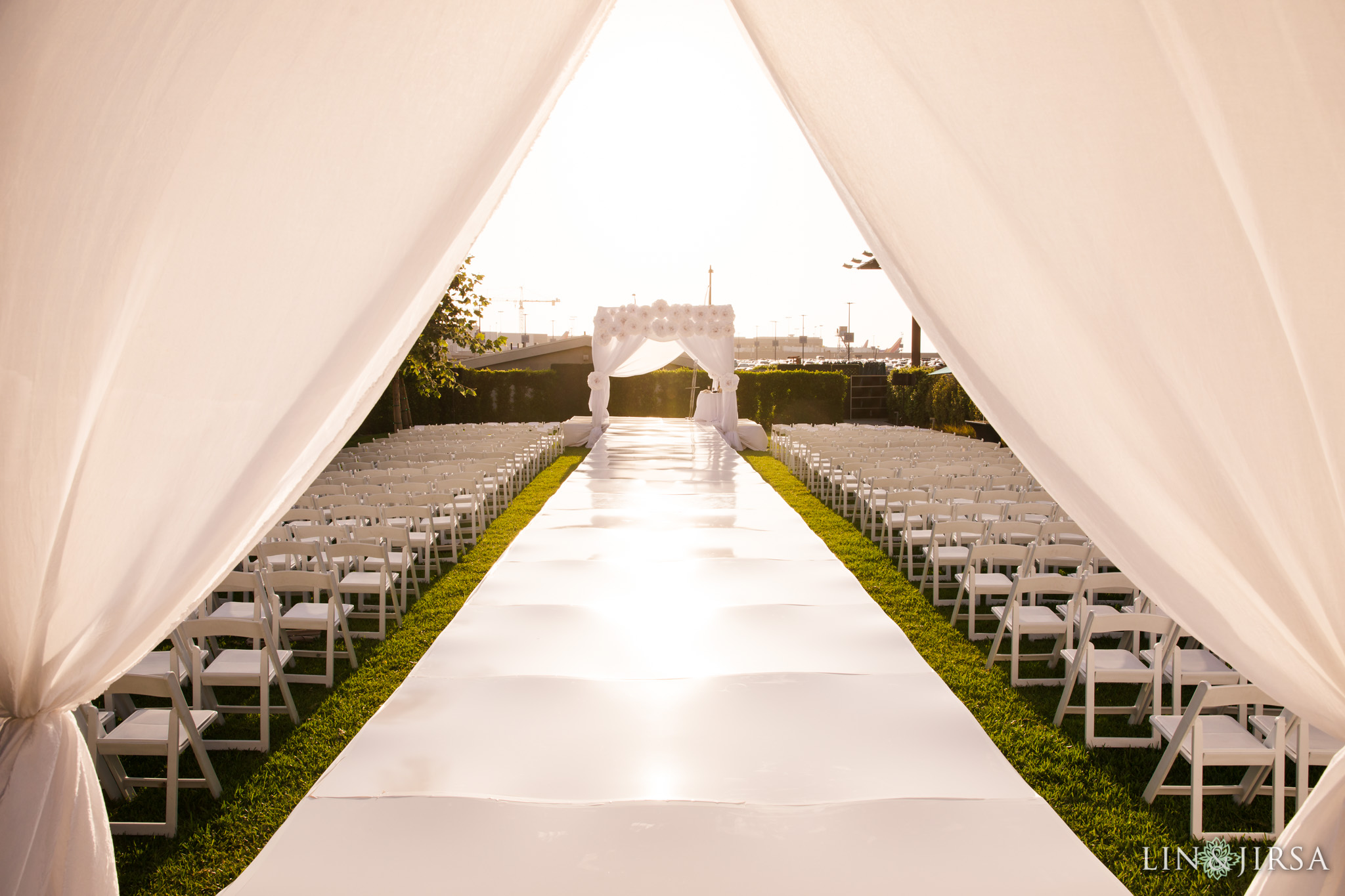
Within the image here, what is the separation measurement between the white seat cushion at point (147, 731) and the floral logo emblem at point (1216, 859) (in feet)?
14.2

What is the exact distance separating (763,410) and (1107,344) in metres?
27.7

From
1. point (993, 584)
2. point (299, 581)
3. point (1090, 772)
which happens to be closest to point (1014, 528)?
point (993, 584)

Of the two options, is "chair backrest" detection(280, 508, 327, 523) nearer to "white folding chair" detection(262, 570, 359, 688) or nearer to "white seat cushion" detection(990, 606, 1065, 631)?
"white folding chair" detection(262, 570, 359, 688)

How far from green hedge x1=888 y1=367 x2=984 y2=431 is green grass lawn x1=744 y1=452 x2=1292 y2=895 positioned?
51.3 feet

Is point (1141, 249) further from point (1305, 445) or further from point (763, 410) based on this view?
point (763, 410)

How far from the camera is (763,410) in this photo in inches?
1171

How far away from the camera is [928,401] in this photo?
25312 mm

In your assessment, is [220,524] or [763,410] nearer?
[220,524]

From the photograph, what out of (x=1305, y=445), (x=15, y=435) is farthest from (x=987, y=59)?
(x=15, y=435)

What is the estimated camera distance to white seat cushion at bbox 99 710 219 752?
345 centimetres

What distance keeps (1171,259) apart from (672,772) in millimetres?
2519

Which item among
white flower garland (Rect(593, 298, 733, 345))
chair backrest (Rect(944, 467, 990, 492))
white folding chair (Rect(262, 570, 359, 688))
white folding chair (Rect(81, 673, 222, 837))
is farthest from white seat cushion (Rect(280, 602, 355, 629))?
white flower garland (Rect(593, 298, 733, 345))

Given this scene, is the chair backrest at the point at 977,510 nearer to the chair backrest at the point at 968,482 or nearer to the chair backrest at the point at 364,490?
the chair backrest at the point at 968,482

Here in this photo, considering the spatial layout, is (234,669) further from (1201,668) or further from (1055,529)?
(1055,529)
